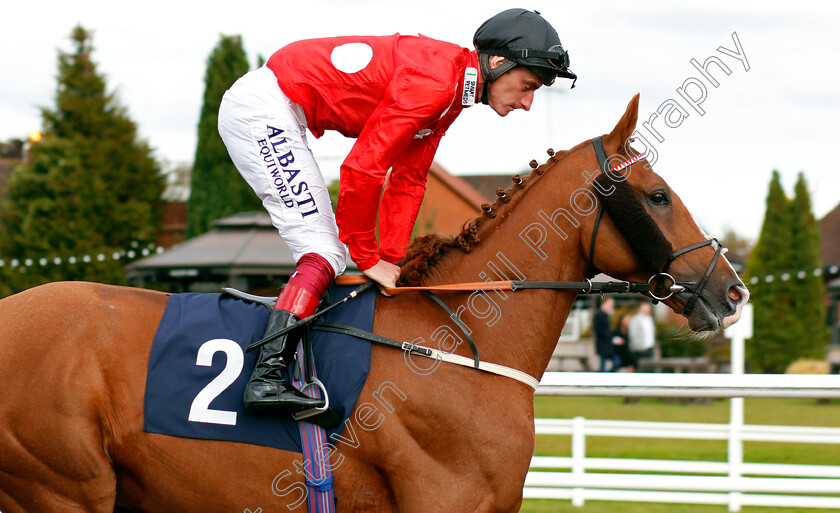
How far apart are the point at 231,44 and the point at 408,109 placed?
2308 cm

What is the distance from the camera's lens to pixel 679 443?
9.36 m

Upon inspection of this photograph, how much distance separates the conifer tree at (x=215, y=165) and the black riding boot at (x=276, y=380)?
20929mm

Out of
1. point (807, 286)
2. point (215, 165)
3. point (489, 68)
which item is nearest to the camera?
point (489, 68)

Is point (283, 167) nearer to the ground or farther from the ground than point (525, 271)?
farther from the ground

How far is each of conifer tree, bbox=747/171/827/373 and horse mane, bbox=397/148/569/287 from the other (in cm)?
1700

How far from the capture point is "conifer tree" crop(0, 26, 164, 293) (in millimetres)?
21391

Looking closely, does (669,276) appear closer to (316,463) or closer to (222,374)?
(316,463)

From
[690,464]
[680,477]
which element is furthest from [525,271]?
[690,464]

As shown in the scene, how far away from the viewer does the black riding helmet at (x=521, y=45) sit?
2947 millimetres

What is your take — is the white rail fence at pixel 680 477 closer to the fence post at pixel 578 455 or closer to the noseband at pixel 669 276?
the fence post at pixel 578 455

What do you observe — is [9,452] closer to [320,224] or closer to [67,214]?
[320,224]

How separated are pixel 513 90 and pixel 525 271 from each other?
27.2 inches

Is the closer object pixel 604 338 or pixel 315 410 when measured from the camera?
pixel 315 410

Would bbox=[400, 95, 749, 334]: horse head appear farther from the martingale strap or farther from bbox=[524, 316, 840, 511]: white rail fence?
bbox=[524, 316, 840, 511]: white rail fence
